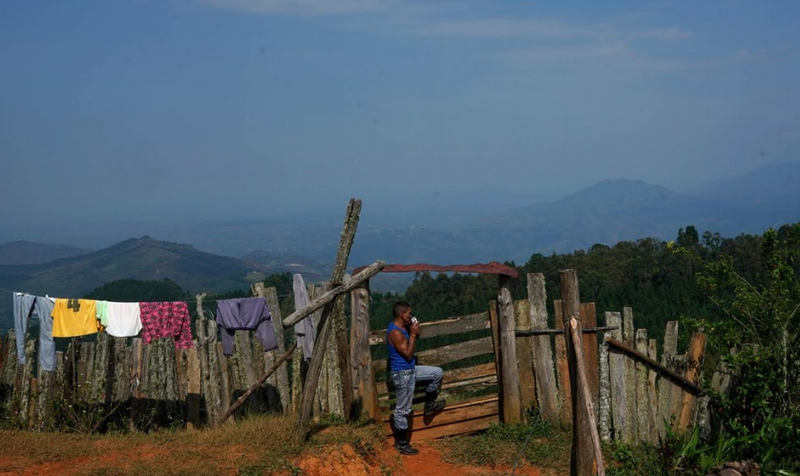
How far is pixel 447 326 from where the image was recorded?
11156 mm

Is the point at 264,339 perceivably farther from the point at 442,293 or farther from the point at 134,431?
the point at 442,293

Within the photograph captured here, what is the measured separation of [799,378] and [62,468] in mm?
9226

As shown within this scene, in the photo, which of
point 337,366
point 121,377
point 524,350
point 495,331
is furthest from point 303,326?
point 121,377

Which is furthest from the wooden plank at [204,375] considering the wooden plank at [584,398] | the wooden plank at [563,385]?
the wooden plank at [584,398]

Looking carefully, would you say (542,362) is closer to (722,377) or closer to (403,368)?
(403,368)

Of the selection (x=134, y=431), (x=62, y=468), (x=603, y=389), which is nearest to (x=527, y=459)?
(x=603, y=389)

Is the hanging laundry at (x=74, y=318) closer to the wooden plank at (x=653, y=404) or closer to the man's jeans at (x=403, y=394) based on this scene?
the man's jeans at (x=403, y=394)

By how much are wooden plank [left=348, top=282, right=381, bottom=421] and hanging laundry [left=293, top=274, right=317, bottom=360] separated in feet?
2.52

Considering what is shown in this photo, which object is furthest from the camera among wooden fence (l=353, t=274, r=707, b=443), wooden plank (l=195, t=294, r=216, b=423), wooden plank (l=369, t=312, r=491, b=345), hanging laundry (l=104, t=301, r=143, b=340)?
hanging laundry (l=104, t=301, r=143, b=340)

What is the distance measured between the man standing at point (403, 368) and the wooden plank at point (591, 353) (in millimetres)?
2113

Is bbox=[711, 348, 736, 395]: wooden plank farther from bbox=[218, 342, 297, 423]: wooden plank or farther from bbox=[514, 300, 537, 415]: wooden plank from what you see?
bbox=[218, 342, 297, 423]: wooden plank

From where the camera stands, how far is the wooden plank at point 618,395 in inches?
413

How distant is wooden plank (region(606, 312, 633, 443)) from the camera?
34.4ft

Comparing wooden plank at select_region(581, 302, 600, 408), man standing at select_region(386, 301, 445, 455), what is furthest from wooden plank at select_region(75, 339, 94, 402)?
wooden plank at select_region(581, 302, 600, 408)
